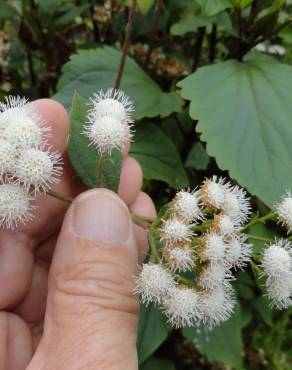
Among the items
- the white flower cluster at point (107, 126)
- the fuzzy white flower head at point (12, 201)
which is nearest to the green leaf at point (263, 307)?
the white flower cluster at point (107, 126)

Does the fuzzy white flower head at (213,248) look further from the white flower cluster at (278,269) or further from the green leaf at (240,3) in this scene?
the green leaf at (240,3)

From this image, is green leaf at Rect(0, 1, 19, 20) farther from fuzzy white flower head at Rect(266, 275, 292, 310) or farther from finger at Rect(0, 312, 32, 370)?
fuzzy white flower head at Rect(266, 275, 292, 310)

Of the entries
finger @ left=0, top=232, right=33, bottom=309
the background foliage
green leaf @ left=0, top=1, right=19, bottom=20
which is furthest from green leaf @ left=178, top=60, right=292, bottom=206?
green leaf @ left=0, top=1, right=19, bottom=20

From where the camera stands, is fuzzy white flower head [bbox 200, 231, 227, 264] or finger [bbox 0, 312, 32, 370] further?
finger [bbox 0, 312, 32, 370]

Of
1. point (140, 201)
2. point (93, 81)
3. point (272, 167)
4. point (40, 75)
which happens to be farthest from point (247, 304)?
point (40, 75)

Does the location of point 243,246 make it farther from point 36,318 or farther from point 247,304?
point 247,304
